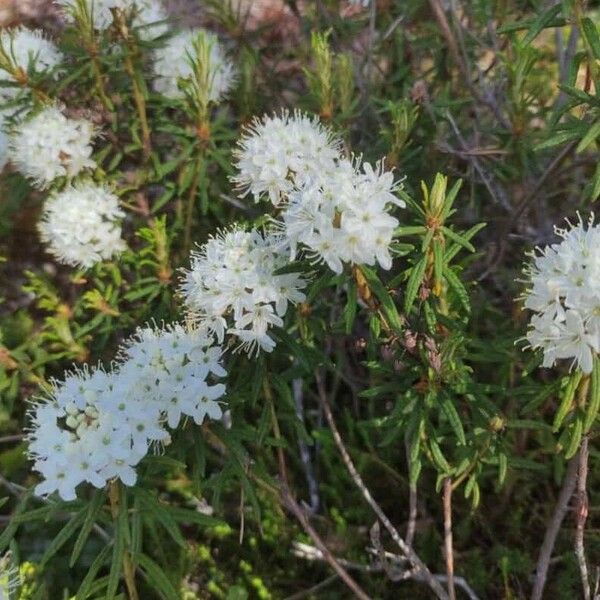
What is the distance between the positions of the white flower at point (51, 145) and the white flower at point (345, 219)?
1.37 m

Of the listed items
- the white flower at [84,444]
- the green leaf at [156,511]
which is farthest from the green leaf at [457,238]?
the green leaf at [156,511]

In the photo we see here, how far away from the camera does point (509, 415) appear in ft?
9.18

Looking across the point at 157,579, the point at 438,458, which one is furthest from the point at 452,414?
the point at 157,579

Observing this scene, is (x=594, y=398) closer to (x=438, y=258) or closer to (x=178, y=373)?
(x=438, y=258)

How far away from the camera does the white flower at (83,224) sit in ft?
9.63

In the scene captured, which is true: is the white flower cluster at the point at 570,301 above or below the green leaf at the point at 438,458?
above

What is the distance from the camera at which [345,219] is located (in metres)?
1.89

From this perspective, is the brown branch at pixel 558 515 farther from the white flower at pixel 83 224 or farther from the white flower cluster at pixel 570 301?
the white flower at pixel 83 224

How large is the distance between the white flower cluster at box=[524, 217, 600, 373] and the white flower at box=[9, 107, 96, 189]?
1.87m

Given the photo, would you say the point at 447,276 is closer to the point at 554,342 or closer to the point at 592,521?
the point at 554,342

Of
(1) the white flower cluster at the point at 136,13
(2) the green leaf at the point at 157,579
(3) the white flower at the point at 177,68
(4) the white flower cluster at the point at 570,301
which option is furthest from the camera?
(3) the white flower at the point at 177,68

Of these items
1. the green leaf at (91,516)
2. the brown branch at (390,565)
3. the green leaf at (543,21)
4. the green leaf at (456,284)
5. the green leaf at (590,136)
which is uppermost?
the green leaf at (543,21)

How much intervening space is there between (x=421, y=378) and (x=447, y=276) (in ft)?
1.12

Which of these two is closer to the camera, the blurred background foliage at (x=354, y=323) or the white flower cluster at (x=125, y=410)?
the white flower cluster at (x=125, y=410)
